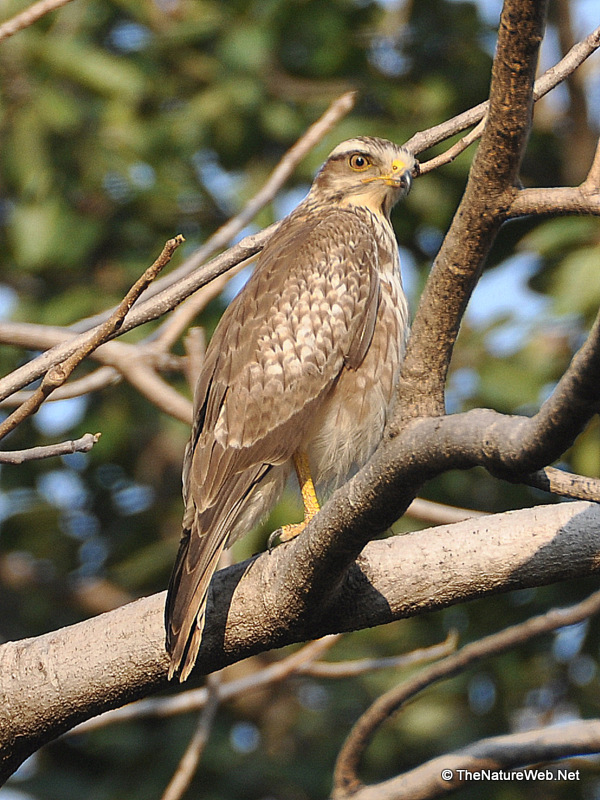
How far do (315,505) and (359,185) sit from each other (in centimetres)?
165

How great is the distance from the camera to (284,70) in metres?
7.32

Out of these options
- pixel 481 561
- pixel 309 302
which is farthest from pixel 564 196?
pixel 309 302

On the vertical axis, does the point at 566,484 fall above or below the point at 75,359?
below

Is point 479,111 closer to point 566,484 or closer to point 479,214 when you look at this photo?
point 479,214

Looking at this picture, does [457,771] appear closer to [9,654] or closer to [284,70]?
[9,654]

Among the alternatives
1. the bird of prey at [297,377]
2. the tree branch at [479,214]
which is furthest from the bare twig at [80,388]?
the tree branch at [479,214]

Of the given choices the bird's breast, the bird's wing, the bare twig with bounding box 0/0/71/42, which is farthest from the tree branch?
the bare twig with bounding box 0/0/71/42

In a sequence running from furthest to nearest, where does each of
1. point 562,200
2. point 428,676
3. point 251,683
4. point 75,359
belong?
point 251,683
point 428,676
point 75,359
point 562,200

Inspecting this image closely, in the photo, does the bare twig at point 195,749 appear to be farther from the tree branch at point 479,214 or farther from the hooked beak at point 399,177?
the hooked beak at point 399,177

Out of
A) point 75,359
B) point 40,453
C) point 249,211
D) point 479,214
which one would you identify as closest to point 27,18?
point 249,211

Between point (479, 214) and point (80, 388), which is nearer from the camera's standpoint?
point (479, 214)

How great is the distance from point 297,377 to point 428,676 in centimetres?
121

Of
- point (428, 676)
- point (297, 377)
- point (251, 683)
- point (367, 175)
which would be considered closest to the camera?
point (428, 676)

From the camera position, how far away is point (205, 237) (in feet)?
24.3
